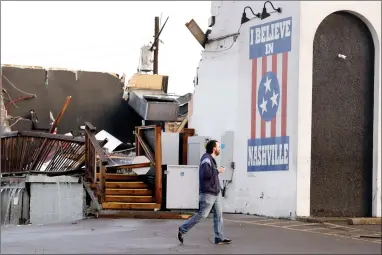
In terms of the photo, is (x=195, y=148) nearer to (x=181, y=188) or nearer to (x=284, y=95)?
(x=181, y=188)

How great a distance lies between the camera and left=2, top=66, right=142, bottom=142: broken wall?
3531 centimetres

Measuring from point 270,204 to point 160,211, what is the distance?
247cm

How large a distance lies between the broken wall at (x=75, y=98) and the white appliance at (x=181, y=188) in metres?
19.8

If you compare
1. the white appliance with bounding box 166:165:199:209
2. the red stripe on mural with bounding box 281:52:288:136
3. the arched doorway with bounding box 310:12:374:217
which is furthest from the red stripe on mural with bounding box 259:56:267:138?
the white appliance with bounding box 166:165:199:209

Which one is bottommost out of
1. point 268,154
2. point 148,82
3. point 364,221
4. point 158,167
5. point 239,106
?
point 364,221

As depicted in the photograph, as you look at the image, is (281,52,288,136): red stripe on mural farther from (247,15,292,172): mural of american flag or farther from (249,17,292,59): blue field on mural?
(249,17,292,59): blue field on mural

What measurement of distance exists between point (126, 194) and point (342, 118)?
16.7ft

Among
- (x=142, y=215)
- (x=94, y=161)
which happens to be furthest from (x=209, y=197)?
(x=94, y=161)

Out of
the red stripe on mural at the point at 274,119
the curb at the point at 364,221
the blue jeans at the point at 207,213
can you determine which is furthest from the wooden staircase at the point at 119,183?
the blue jeans at the point at 207,213

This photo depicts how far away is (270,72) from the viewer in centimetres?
1611

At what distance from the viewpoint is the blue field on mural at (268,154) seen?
15.6 m

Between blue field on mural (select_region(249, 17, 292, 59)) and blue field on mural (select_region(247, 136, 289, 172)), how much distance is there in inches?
73.6

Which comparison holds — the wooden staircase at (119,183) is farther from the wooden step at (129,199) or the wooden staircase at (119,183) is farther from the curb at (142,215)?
the curb at (142,215)

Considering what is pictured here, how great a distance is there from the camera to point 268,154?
1612 centimetres
